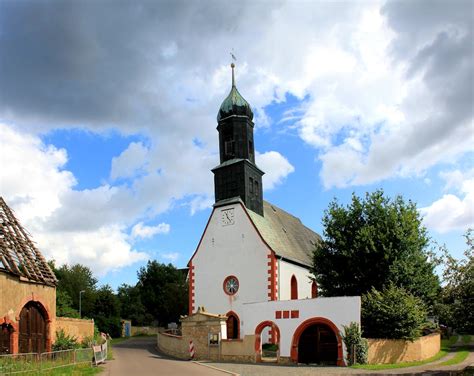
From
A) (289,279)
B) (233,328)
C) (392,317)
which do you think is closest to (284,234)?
(289,279)

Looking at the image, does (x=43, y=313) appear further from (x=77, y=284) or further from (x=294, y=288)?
(x=77, y=284)

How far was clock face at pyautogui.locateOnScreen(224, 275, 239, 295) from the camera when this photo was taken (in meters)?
39.5

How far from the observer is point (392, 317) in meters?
27.2

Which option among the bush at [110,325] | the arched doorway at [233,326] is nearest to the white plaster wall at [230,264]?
the arched doorway at [233,326]

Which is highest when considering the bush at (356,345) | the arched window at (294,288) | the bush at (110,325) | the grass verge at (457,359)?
the arched window at (294,288)

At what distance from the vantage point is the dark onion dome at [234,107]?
43.4m

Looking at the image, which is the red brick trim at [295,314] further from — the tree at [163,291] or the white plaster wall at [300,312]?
the tree at [163,291]

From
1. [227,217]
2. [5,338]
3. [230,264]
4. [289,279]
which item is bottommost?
[5,338]

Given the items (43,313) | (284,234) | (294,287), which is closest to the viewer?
(43,313)

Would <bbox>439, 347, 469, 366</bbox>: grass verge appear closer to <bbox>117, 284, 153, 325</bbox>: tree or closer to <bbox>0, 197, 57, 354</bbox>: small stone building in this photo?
<bbox>0, 197, 57, 354</bbox>: small stone building

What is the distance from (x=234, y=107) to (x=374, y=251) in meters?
17.4

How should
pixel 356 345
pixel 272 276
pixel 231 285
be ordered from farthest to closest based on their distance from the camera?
pixel 231 285 < pixel 272 276 < pixel 356 345

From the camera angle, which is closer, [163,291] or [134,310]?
[134,310]

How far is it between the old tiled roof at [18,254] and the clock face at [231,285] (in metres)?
15.1
